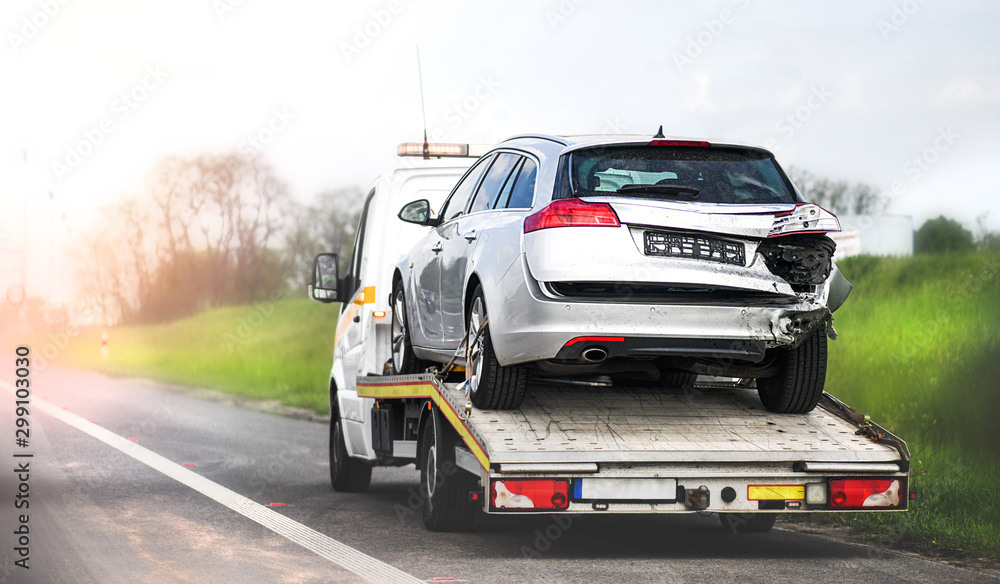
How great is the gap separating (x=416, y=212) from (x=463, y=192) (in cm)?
40

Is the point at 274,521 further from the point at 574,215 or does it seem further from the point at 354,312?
Answer: the point at 574,215

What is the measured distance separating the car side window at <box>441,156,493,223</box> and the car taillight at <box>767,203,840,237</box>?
7.97 feet

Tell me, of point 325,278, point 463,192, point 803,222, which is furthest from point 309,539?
point 325,278

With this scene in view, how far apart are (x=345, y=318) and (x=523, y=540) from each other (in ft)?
13.8

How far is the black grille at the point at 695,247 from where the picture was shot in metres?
6.11

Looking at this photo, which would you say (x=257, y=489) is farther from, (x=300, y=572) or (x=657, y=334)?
(x=657, y=334)

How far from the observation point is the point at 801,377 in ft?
22.5

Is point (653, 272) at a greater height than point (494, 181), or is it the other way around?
point (494, 181)

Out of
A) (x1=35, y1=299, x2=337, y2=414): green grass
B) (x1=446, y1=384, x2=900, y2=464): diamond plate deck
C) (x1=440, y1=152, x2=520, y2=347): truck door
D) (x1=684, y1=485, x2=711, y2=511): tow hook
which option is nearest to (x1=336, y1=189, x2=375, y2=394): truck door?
(x1=440, y1=152, x2=520, y2=347): truck door

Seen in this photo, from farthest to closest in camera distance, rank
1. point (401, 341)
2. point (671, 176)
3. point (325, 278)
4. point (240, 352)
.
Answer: point (240, 352)
point (325, 278)
point (401, 341)
point (671, 176)

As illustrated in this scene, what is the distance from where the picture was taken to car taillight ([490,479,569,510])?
6008 mm

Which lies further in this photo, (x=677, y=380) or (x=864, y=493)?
(x=677, y=380)

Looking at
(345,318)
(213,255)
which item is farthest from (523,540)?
(213,255)

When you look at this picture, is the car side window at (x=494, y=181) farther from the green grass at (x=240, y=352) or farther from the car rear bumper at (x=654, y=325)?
the green grass at (x=240, y=352)
